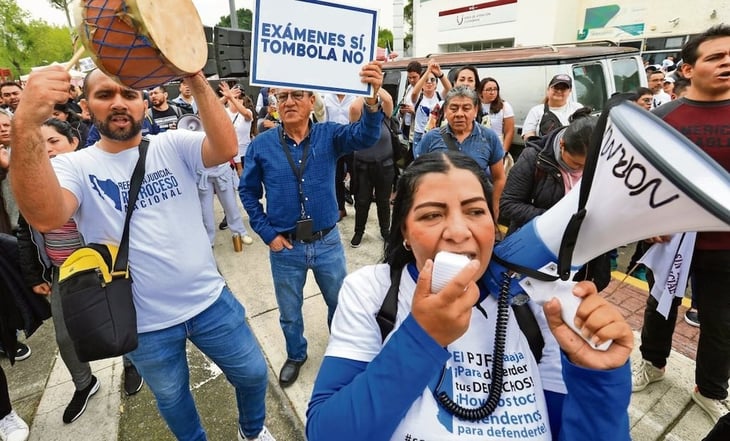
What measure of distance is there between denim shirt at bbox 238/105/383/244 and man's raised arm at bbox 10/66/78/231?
1.15 m

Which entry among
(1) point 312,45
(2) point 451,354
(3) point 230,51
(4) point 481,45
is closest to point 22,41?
(4) point 481,45

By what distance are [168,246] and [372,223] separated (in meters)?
3.83

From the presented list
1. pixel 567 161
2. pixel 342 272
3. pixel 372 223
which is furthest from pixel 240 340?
pixel 372 223

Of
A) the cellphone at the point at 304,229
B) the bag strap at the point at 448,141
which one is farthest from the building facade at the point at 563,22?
the cellphone at the point at 304,229

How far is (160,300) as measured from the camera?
5.72 ft

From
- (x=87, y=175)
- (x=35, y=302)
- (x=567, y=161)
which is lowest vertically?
(x=35, y=302)

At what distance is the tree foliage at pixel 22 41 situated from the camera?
29.7 meters

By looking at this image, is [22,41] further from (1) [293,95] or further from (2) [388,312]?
(2) [388,312]

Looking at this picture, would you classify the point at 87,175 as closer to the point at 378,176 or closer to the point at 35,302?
the point at 35,302

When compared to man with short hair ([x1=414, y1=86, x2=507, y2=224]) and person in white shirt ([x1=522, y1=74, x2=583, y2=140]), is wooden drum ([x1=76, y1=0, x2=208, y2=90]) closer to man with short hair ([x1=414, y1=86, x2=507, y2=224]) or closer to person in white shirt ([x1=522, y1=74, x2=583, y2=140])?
man with short hair ([x1=414, y1=86, x2=507, y2=224])

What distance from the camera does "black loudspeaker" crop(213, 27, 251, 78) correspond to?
17.0 ft

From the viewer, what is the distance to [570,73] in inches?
212

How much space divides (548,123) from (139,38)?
14.0ft

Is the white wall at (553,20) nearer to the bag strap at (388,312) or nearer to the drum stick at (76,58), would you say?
the bag strap at (388,312)
